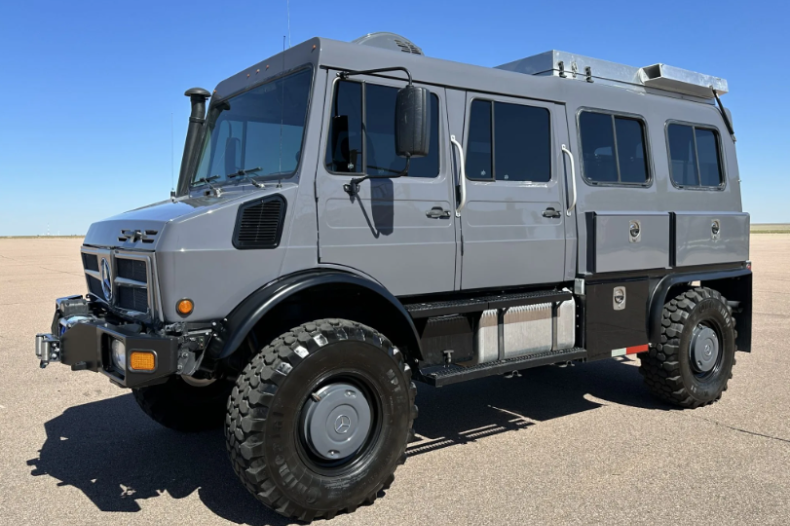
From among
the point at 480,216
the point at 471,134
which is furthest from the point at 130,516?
the point at 471,134

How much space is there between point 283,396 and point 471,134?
241 cm

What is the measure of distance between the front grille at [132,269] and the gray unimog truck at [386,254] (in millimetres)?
18

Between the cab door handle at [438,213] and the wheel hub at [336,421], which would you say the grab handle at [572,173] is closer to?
the cab door handle at [438,213]

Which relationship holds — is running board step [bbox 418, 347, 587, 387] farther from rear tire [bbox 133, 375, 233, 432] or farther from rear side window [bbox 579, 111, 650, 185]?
rear tire [bbox 133, 375, 233, 432]

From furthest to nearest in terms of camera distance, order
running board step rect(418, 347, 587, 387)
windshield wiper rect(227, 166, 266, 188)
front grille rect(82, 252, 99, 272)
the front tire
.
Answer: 1. front grille rect(82, 252, 99, 272)
2. running board step rect(418, 347, 587, 387)
3. windshield wiper rect(227, 166, 266, 188)
4. the front tire

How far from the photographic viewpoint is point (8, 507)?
3980mm

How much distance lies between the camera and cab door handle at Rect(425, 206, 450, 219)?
15.1 feet

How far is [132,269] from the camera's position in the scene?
4043 millimetres

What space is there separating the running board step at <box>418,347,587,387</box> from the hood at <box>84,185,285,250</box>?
65.5 inches

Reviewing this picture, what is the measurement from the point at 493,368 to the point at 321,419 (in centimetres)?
154

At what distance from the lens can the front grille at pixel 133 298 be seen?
394 centimetres

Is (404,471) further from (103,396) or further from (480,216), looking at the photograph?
(103,396)

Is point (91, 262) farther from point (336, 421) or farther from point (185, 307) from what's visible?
point (336, 421)

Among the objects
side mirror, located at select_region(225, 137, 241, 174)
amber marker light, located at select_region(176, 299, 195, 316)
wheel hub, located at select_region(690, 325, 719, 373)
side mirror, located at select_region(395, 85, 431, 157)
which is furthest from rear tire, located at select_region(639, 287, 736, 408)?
amber marker light, located at select_region(176, 299, 195, 316)
